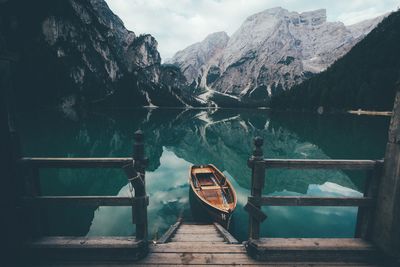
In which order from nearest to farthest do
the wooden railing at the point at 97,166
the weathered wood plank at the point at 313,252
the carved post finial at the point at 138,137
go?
the carved post finial at the point at 138,137 < the wooden railing at the point at 97,166 < the weathered wood plank at the point at 313,252

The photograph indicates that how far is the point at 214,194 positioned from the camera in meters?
13.4

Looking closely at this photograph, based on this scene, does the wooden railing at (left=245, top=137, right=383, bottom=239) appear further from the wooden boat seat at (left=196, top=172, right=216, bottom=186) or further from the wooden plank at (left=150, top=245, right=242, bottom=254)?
the wooden boat seat at (left=196, top=172, right=216, bottom=186)

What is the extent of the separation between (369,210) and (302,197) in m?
1.63

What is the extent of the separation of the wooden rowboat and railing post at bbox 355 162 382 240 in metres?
6.03

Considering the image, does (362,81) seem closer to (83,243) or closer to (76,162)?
(76,162)

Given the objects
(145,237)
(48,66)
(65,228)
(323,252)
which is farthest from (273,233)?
(48,66)

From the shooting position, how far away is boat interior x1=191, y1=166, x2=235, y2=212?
12.6 meters

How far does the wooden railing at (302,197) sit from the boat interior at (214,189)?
6054 mm

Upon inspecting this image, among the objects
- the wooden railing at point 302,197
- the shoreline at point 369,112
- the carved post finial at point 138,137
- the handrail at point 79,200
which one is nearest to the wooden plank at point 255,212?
the wooden railing at point 302,197

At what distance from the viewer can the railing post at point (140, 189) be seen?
5.15 m

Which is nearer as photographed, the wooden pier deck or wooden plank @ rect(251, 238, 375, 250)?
the wooden pier deck

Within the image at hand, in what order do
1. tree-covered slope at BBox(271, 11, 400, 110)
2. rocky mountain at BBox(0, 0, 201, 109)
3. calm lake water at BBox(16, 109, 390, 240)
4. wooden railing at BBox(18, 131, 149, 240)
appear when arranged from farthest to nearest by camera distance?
rocky mountain at BBox(0, 0, 201, 109) < tree-covered slope at BBox(271, 11, 400, 110) < calm lake water at BBox(16, 109, 390, 240) < wooden railing at BBox(18, 131, 149, 240)

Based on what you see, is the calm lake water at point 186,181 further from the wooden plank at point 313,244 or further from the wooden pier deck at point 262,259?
the wooden plank at point 313,244

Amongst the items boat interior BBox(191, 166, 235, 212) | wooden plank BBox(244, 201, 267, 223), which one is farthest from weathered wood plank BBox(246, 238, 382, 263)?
boat interior BBox(191, 166, 235, 212)
